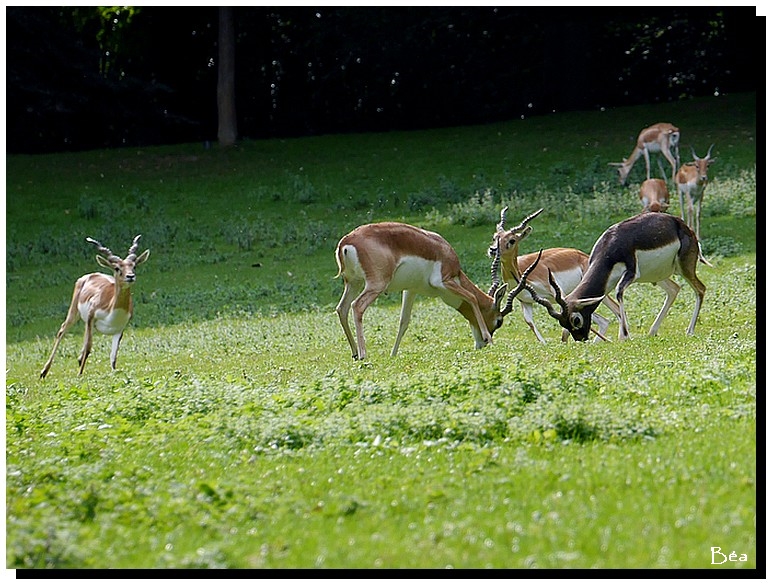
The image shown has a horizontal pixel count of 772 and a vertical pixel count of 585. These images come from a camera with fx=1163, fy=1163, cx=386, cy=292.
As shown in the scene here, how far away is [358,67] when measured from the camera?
35125 millimetres

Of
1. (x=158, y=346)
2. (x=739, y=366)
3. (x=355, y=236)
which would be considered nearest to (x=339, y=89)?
(x=158, y=346)

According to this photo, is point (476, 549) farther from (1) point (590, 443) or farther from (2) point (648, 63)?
(2) point (648, 63)

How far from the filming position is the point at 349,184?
2761 cm

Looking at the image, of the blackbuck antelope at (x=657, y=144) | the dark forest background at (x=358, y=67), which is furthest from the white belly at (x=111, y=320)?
the dark forest background at (x=358, y=67)

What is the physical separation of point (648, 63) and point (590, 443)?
101 ft

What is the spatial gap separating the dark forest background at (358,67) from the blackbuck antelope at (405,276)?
2165cm

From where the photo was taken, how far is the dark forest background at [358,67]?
3259 centimetres

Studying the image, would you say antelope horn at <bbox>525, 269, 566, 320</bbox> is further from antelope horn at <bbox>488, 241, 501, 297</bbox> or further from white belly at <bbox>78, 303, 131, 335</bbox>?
white belly at <bbox>78, 303, 131, 335</bbox>

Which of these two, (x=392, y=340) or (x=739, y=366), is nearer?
(x=739, y=366)

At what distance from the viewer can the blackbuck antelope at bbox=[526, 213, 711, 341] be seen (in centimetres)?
1082

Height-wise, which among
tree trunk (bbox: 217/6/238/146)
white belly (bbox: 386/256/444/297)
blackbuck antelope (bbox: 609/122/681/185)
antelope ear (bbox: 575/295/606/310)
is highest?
tree trunk (bbox: 217/6/238/146)

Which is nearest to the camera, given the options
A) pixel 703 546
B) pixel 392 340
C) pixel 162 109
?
pixel 703 546

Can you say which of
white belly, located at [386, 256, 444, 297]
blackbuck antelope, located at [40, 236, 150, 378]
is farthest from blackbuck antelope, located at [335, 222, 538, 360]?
blackbuck antelope, located at [40, 236, 150, 378]

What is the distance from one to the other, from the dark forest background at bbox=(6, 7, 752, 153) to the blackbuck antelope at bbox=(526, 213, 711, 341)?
21.4 m
